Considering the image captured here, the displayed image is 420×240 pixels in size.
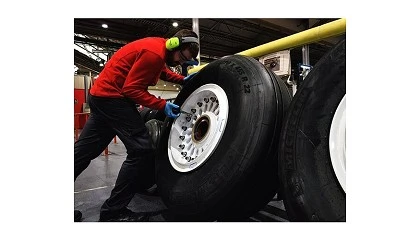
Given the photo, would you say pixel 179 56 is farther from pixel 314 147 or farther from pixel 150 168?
pixel 314 147

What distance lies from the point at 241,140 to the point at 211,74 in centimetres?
56

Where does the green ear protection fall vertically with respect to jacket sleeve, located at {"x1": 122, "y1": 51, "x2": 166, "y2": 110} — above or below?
above

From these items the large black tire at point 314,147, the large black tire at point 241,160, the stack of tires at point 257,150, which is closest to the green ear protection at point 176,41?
the stack of tires at point 257,150

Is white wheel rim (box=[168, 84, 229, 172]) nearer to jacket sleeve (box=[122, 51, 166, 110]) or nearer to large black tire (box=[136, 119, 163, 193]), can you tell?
large black tire (box=[136, 119, 163, 193])

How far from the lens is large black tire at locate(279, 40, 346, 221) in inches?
32.6

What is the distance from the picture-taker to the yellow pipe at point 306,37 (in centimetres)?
125

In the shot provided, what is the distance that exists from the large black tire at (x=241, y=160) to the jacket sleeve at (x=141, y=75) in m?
0.42

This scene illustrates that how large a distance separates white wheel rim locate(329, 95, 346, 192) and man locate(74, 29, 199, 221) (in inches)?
35.4

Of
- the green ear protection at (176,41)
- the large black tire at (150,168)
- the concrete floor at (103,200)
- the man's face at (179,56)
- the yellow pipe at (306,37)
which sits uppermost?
the yellow pipe at (306,37)

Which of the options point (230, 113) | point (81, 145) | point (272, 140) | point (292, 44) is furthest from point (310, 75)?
point (81, 145)

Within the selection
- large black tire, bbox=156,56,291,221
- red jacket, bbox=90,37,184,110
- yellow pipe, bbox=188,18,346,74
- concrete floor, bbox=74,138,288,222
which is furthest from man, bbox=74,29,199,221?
yellow pipe, bbox=188,18,346,74

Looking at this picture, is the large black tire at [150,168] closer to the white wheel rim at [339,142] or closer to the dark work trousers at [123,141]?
the dark work trousers at [123,141]

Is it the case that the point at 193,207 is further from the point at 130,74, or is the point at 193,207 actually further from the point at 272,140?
the point at 130,74

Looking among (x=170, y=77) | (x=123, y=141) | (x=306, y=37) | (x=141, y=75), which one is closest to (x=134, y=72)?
(x=141, y=75)
